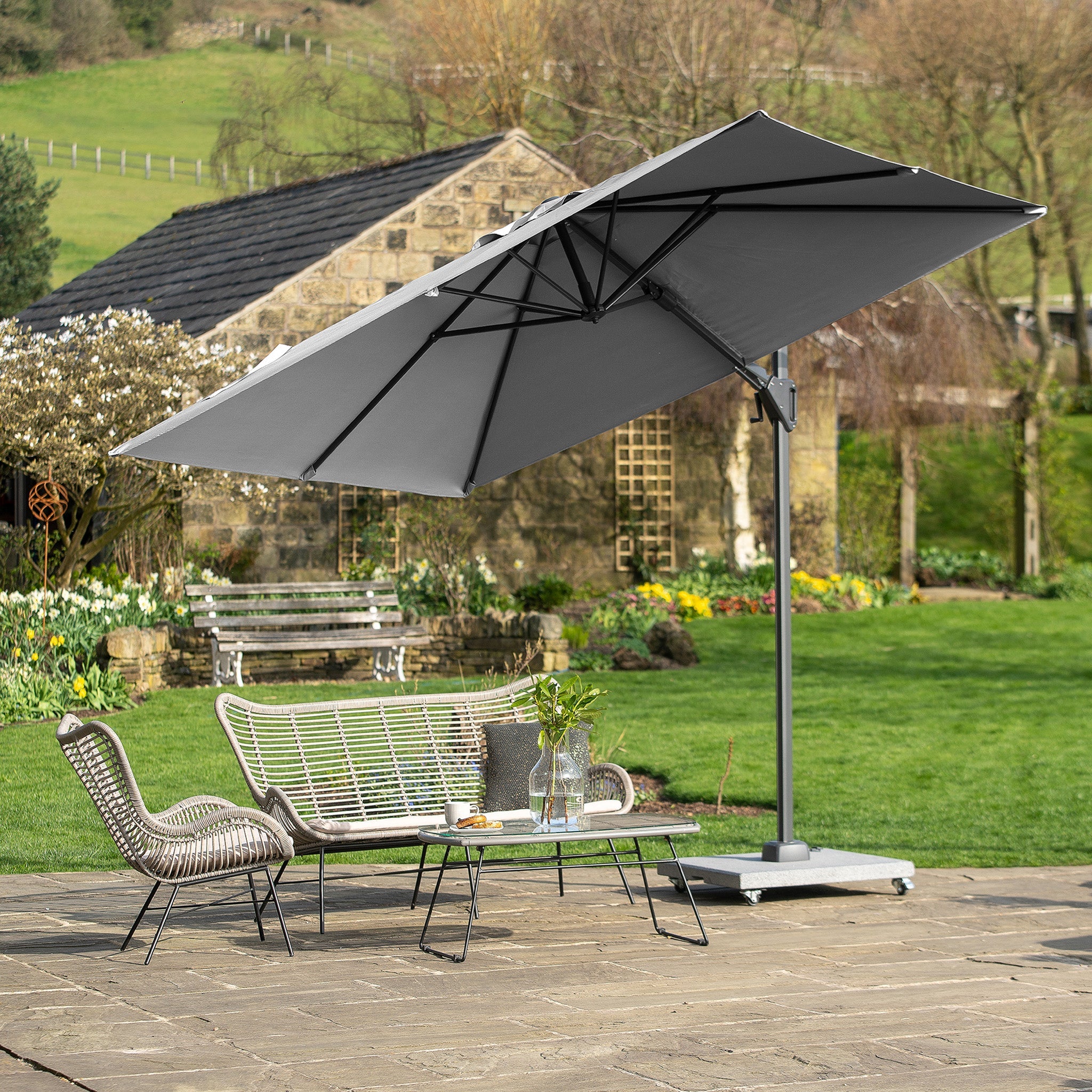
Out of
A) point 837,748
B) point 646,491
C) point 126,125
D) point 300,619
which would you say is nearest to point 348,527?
point 300,619

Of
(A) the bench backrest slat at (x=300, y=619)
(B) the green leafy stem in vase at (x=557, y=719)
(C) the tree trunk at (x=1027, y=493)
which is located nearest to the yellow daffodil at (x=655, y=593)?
(A) the bench backrest slat at (x=300, y=619)

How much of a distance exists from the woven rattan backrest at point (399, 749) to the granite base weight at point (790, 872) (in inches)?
37.9

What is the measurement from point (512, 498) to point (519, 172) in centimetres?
365

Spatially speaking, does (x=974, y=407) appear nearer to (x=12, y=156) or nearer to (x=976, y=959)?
(x=976, y=959)

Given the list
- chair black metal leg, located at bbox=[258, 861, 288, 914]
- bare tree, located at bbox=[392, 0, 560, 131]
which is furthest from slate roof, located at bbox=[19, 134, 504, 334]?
chair black metal leg, located at bbox=[258, 861, 288, 914]

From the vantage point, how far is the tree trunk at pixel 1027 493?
19.4m

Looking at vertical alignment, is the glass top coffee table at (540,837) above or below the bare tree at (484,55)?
below

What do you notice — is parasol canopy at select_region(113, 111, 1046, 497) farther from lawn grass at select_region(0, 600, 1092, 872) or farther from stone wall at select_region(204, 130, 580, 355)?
stone wall at select_region(204, 130, 580, 355)

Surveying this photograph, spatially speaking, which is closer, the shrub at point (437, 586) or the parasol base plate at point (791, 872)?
the parasol base plate at point (791, 872)

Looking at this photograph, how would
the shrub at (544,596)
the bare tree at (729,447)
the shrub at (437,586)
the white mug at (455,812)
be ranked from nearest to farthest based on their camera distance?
the white mug at (455,812) → the shrub at (437,586) → the shrub at (544,596) → the bare tree at (729,447)

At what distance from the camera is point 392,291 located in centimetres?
1496

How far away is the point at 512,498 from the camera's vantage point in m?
16.2

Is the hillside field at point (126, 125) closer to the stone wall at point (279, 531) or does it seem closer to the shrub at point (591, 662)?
the stone wall at point (279, 531)

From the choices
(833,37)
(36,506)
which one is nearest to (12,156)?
(833,37)
